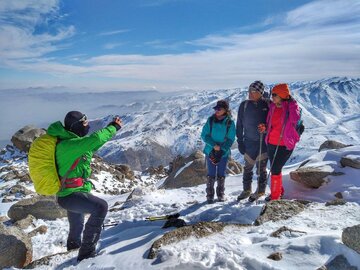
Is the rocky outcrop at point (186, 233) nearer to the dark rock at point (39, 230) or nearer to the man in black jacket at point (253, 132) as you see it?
the man in black jacket at point (253, 132)

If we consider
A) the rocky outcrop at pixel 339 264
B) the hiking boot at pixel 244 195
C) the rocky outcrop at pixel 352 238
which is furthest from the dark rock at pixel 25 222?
the rocky outcrop at pixel 352 238

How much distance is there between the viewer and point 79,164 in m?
7.29

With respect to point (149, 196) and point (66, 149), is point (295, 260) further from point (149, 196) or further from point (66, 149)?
point (149, 196)

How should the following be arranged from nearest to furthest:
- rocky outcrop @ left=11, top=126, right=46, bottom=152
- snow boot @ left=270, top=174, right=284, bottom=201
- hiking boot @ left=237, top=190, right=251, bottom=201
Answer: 1. snow boot @ left=270, top=174, right=284, bottom=201
2. hiking boot @ left=237, top=190, right=251, bottom=201
3. rocky outcrop @ left=11, top=126, right=46, bottom=152

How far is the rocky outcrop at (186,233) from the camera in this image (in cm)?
712

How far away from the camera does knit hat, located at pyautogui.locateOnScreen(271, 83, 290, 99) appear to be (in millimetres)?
9406

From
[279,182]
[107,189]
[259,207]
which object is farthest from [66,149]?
[107,189]

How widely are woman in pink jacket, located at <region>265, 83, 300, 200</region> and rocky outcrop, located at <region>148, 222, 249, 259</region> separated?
8.74ft

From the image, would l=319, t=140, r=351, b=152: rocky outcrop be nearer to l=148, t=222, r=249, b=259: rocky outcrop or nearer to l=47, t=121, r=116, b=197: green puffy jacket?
l=148, t=222, r=249, b=259: rocky outcrop

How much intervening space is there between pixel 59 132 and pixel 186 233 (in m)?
3.43

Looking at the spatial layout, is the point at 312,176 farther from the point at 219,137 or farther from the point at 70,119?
the point at 70,119

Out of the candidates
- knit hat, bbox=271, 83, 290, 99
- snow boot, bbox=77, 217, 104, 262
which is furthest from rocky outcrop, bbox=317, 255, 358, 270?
knit hat, bbox=271, 83, 290, 99

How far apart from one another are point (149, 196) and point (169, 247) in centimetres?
680

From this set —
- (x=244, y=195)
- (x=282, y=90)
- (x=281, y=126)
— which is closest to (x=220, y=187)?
(x=244, y=195)
